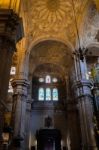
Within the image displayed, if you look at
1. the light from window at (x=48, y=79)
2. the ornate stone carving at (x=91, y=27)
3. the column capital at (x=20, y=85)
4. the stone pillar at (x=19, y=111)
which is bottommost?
the stone pillar at (x=19, y=111)

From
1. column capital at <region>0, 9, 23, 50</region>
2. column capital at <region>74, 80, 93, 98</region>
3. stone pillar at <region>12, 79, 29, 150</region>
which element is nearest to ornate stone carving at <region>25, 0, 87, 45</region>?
column capital at <region>74, 80, 93, 98</region>

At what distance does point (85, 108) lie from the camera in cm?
1311

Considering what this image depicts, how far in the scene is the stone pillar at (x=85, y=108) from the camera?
1217 cm

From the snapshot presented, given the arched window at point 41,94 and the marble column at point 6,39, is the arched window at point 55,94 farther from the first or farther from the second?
the marble column at point 6,39

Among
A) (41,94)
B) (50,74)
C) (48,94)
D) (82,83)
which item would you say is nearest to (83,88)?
(82,83)

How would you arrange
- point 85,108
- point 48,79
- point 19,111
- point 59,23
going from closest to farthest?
point 19,111, point 85,108, point 59,23, point 48,79

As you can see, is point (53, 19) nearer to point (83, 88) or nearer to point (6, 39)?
point (83, 88)

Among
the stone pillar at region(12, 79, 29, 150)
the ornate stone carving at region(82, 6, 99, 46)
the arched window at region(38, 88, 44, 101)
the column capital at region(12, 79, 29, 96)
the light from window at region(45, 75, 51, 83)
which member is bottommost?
the stone pillar at region(12, 79, 29, 150)

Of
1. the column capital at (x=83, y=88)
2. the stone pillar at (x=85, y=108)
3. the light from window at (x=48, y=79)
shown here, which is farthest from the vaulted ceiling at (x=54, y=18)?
the light from window at (x=48, y=79)

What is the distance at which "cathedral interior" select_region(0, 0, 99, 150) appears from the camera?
1142 cm

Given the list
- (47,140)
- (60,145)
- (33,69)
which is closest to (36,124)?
(47,140)

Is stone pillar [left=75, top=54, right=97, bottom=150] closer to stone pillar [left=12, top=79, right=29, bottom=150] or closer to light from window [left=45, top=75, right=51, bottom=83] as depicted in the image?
stone pillar [left=12, top=79, right=29, bottom=150]

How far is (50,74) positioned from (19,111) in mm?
9751

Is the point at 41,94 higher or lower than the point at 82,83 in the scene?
higher
